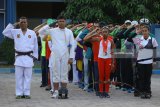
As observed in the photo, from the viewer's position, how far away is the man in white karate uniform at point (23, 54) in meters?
12.6

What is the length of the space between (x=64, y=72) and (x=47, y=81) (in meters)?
2.75

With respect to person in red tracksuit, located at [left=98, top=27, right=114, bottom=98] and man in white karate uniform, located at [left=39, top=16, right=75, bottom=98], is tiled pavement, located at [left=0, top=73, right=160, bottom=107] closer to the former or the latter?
person in red tracksuit, located at [left=98, top=27, right=114, bottom=98]

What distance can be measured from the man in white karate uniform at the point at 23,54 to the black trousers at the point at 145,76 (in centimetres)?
273

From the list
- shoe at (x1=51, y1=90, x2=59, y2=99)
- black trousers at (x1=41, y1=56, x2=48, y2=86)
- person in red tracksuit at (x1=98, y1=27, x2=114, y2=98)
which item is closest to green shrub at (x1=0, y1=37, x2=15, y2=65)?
black trousers at (x1=41, y1=56, x2=48, y2=86)

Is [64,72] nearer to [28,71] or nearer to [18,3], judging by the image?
[28,71]

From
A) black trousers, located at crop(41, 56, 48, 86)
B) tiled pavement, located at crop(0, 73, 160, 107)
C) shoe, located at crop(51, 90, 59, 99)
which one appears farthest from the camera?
black trousers, located at crop(41, 56, 48, 86)

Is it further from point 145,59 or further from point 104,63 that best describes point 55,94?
point 145,59

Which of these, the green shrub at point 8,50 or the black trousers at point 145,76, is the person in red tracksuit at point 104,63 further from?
the green shrub at point 8,50

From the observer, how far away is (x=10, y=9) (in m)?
25.2

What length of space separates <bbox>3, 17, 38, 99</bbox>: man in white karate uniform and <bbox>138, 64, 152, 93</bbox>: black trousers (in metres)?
2.73

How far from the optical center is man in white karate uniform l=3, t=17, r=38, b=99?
1262 cm

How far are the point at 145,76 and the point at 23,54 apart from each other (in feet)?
10.4

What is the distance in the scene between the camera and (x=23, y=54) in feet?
41.4

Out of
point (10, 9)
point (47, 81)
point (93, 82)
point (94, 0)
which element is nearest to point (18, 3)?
point (10, 9)
